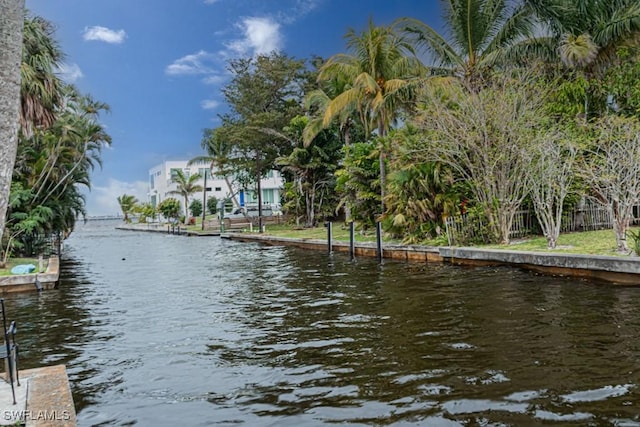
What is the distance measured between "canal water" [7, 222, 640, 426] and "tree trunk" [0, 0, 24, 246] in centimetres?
246

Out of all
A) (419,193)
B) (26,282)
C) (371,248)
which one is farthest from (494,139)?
(26,282)

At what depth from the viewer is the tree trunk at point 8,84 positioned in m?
3.45

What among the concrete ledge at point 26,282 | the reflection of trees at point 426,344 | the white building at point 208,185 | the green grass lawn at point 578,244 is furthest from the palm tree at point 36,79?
the white building at point 208,185

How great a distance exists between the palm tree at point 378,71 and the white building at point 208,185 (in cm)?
2589

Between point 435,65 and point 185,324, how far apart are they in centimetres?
1721

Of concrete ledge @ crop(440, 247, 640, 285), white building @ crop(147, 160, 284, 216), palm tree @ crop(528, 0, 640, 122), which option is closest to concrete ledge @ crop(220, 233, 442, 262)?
concrete ledge @ crop(440, 247, 640, 285)

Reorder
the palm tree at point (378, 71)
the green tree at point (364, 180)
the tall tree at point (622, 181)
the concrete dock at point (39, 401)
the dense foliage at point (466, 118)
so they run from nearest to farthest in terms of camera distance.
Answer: the concrete dock at point (39, 401), the tall tree at point (622, 181), the dense foliage at point (466, 118), the palm tree at point (378, 71), the green tree at point (364, 180)

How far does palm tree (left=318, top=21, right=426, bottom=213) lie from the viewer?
854 inches

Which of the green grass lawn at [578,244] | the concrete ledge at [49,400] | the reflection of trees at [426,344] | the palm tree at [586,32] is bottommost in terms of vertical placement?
the reflection of trees at [426,344]

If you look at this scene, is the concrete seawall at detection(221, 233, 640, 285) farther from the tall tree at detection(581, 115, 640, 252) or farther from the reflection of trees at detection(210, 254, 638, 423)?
the tall tree at detection(581, 115, 640, 252)

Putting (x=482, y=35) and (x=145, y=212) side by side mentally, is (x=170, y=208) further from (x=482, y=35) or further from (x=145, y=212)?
(x=482, y=35)

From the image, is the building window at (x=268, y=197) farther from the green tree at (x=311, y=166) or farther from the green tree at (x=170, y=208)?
the green tree at (x=311, y=166)

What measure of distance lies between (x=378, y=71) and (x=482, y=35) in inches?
193

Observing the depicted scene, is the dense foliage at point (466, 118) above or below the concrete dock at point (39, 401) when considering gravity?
above
